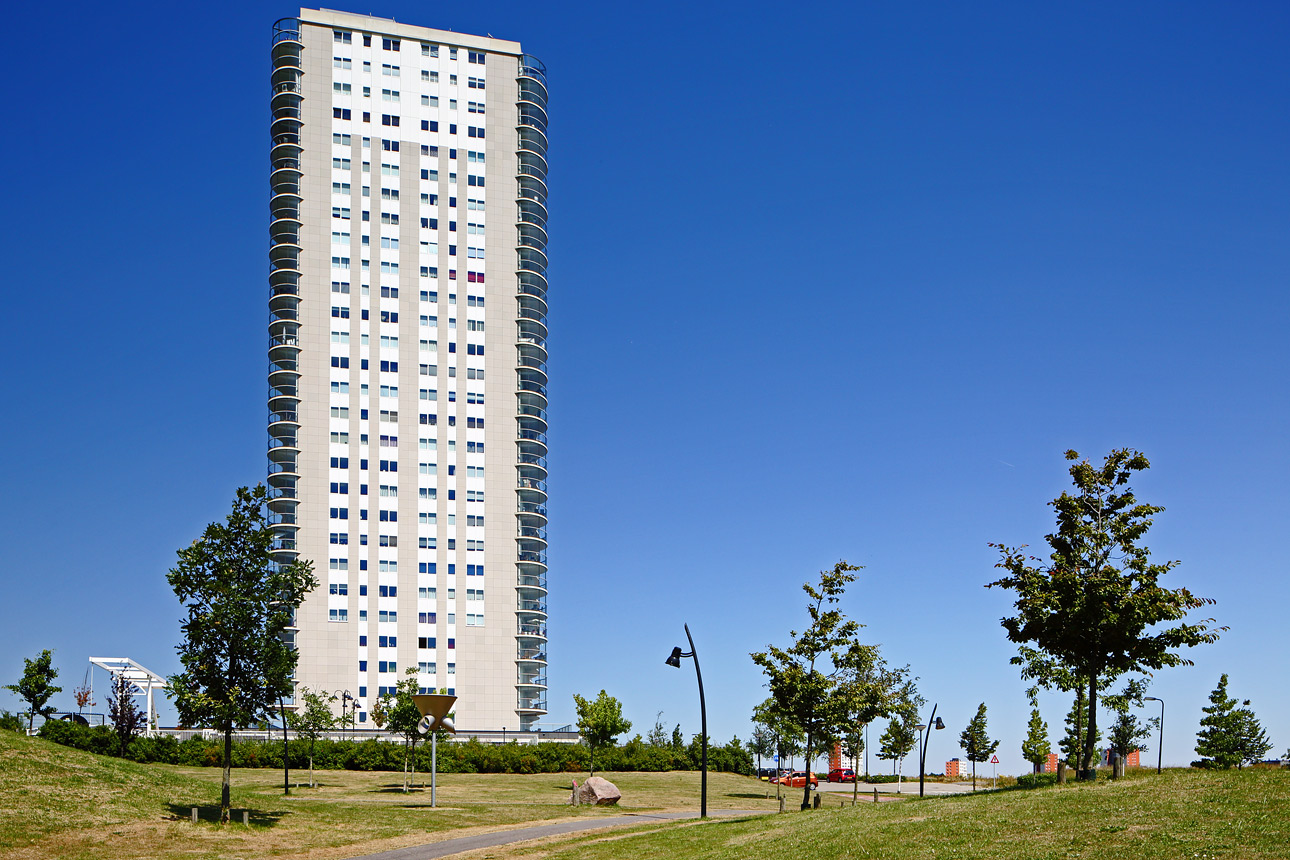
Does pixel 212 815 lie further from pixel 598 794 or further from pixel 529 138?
pixel 529 138

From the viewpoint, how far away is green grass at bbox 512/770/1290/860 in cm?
2059

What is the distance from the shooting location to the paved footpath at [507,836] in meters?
31.8

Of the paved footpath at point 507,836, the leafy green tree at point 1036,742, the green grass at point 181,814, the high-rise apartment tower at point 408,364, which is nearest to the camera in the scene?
the paved footpath at point 507,836

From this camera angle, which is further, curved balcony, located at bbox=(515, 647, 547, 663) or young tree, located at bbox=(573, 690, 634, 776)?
curved balcony, located at bbox=(515, 647, 547, 663)

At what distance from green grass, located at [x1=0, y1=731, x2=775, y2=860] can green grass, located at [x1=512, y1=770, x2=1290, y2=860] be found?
27.3 ft

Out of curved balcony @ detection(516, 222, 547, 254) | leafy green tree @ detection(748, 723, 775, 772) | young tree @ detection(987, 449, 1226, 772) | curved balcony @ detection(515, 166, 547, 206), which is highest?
curved balcony @ detection(515, 166, 547, 206)

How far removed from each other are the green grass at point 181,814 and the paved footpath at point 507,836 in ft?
4.38

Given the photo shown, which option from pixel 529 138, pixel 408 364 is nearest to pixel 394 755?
pixel 408 364

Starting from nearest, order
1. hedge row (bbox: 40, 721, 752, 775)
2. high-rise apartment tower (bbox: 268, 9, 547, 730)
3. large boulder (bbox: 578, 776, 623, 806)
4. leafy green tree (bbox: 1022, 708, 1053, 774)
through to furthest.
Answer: large boulder (bbox: 578, 776, 623, 806)
hedge row (bbox: 40, 721, 752, 775)
leafy green tree (bbox: 1022, 708, 1053, 774)
high-rise apartment tower (bbox: 268, 9, 547, 730)

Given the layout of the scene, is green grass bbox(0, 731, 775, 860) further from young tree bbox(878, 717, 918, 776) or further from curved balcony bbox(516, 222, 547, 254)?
curved balcony bbox(516, 222, 547, 254)

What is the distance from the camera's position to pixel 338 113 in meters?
128

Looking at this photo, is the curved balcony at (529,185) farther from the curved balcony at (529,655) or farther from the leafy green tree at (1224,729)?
the leafy green tree at (1224,729)

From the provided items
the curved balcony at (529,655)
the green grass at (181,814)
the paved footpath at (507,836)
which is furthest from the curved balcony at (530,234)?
the paved footpath at (507,836)

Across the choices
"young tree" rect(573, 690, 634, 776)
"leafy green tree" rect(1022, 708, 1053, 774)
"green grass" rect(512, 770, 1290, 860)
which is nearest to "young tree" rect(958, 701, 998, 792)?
"leafy green tree" rect(1022, 708, 1053, 774)
